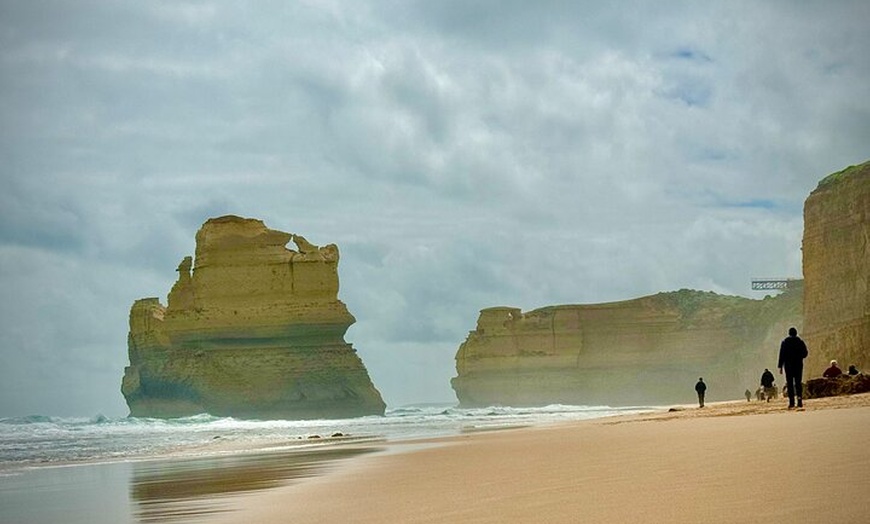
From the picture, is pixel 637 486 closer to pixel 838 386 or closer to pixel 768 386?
pixel 838 386

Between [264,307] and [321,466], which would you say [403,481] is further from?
[264,307]

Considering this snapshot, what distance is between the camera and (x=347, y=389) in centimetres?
5791

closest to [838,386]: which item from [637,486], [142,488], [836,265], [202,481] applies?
[202,481]

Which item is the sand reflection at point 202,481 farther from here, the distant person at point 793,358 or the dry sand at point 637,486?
the distant person at point 793,358

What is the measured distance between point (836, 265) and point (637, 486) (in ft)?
127

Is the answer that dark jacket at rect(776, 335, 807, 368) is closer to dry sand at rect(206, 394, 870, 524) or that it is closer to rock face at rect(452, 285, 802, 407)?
dry sand at rect(206, 394, 870, 524)

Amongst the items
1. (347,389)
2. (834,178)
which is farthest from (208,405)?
(834,178)

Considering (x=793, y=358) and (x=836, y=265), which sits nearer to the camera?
(x=793, y=358)

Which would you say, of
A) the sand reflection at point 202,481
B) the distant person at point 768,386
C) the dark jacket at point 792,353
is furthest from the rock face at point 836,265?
the sand reflection at point 202,481

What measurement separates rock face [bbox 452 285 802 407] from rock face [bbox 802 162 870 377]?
137 feet

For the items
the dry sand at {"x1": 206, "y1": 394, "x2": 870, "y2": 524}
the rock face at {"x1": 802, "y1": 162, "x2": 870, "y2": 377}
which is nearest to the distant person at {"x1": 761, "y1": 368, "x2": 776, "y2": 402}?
the rock face at {"x1": 802, "y1": 162, "x2": 870, "y2": 377}

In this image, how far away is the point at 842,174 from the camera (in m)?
41.0

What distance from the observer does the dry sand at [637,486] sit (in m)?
4.00

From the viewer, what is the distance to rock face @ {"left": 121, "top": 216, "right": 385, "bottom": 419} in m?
57.1
